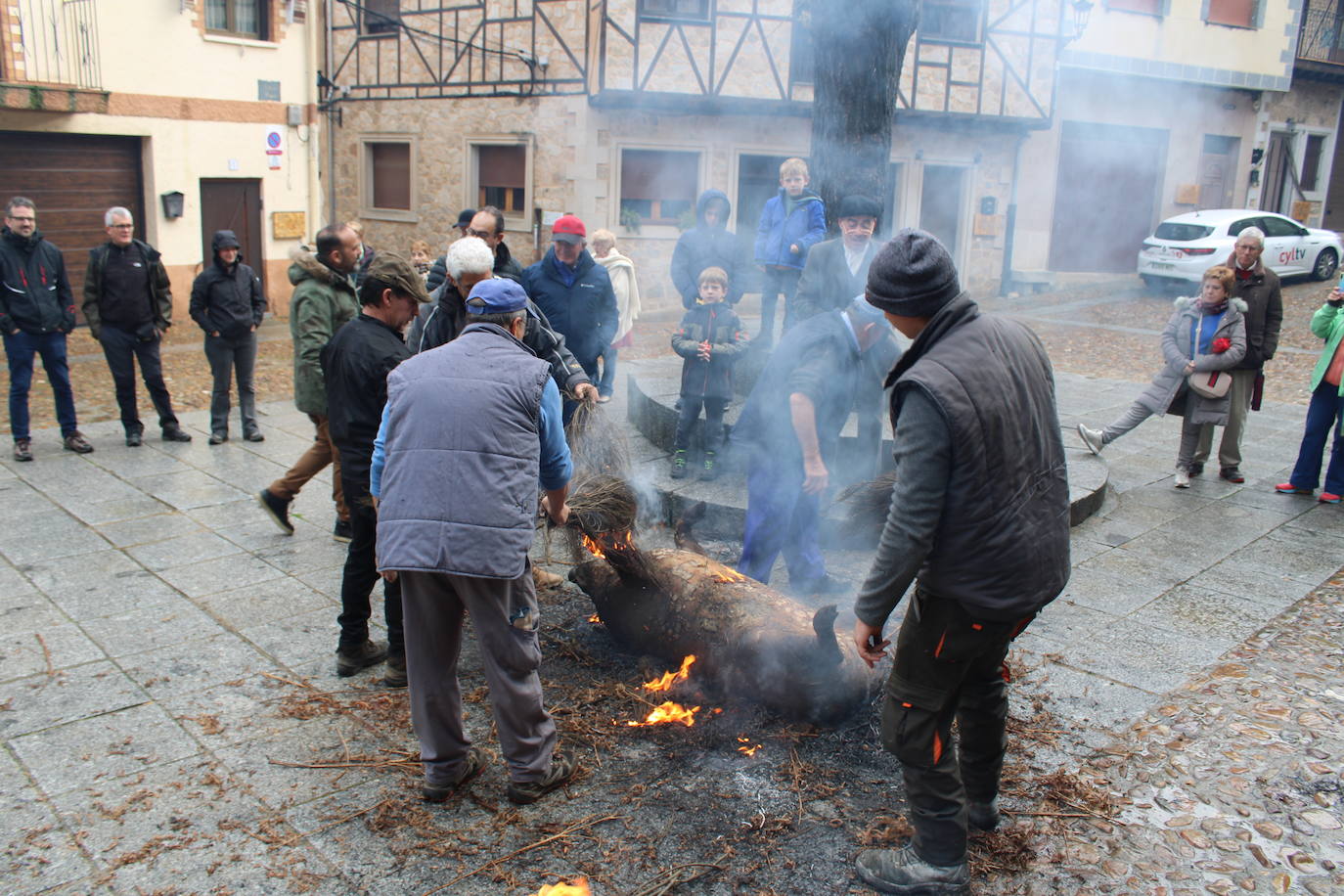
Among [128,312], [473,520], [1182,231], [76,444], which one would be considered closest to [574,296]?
[473,520]

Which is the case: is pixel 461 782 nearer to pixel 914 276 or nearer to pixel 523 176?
pixel 914 276

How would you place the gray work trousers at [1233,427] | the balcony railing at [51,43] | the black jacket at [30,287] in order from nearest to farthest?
1. the gray work trousers at [1233,427]
2. the black jacket at [30,287]
3. the balcony railing at [51,43]

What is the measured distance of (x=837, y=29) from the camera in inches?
234

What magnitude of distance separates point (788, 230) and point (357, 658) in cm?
457

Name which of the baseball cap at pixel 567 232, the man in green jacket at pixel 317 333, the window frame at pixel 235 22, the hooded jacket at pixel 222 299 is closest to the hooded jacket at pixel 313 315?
the man in green jacket at pixel 317 333

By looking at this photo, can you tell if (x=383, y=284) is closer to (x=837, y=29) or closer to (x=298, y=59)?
(x=837, y=29)

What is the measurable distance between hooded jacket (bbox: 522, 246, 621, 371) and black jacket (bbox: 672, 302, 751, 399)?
0.57m

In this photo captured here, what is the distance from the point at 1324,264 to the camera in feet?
63.3

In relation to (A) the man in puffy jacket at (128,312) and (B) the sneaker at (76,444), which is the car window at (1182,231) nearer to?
(A) the man in puffy jacket at (128,312)

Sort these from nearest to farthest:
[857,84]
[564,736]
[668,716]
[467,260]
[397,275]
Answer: [564,736] < [668,716] < [397,275] < [467,260] < [857,84]

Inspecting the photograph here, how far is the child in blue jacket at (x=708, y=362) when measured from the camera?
6.46 m

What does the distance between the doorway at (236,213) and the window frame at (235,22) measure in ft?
6.96

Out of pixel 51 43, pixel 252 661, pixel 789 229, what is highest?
pixel 51 43

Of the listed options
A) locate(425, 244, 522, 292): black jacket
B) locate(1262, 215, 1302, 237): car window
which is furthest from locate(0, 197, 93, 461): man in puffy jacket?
locate(1262, 215, 1302, 237): car window
